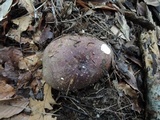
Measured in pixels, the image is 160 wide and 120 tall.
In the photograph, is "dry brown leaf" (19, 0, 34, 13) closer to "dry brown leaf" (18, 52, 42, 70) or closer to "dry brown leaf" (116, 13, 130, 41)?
"dry brown leaf" (18, 52, 42, 70)

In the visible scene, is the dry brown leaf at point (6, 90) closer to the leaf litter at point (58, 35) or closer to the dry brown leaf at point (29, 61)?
the leaf litter at point (58, 35)

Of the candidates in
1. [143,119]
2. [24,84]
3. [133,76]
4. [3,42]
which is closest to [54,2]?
[3,42]

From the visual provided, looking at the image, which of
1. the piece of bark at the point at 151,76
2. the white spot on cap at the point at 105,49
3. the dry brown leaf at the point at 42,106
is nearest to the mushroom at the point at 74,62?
the white spot on cap at the point at 105,49

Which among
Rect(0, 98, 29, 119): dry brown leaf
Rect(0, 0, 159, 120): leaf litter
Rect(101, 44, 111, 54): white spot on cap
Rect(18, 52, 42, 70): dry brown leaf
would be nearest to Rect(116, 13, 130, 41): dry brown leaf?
Rect(0, 0, 159, 120): leaf litter

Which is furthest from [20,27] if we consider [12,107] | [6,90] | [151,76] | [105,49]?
[151,76]

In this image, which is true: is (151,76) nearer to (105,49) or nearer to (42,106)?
(105,49)

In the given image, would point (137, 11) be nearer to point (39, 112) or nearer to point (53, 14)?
point (53, 14)
